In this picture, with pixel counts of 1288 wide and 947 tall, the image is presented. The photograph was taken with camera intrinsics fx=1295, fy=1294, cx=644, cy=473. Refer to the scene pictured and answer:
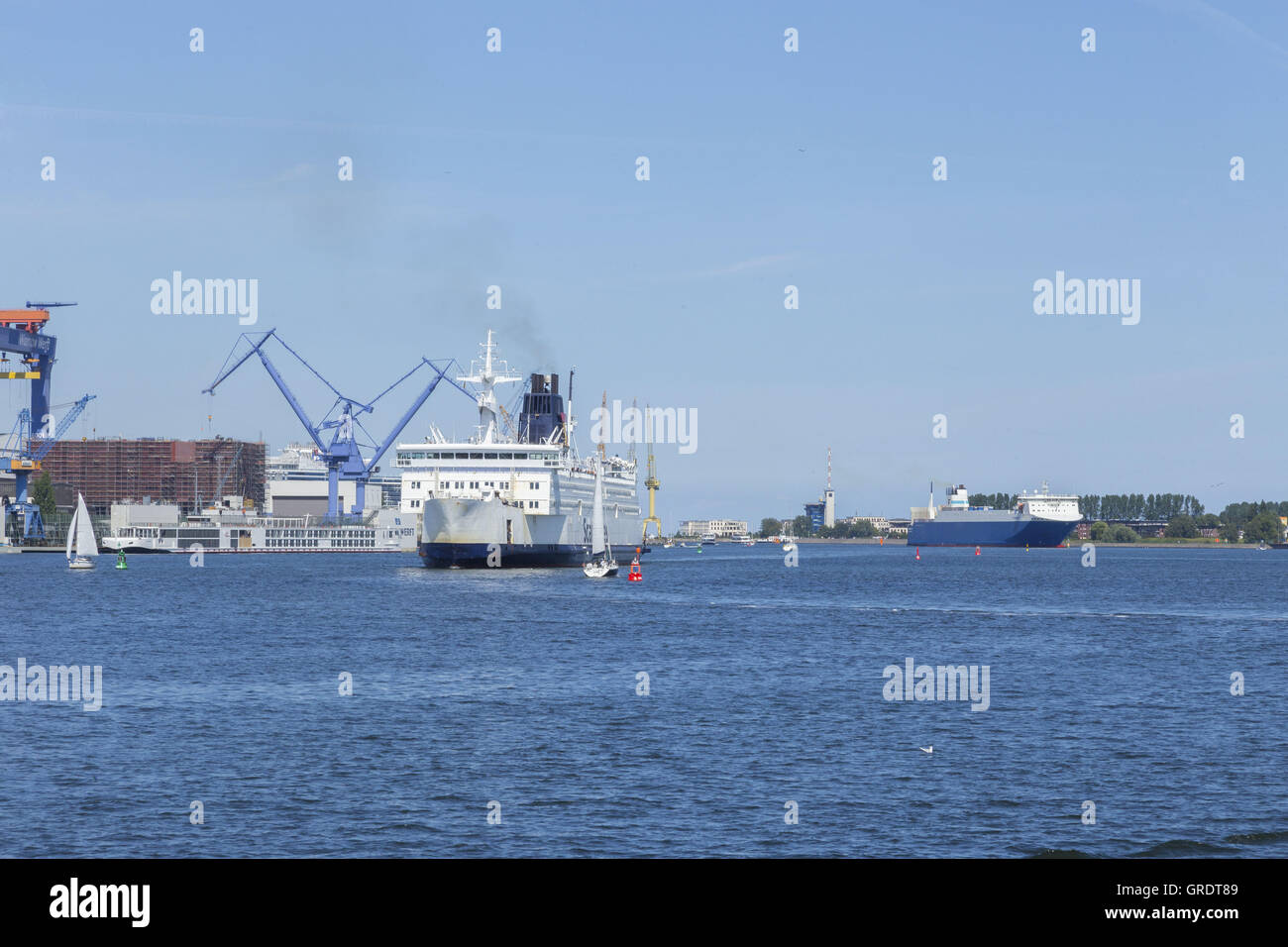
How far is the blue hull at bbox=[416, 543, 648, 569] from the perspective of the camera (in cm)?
9469

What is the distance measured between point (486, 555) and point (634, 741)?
6952 centimetres

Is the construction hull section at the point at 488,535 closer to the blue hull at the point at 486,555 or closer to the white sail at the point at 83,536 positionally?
the blue hull at the point at 486,555

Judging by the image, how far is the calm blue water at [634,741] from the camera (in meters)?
18.9

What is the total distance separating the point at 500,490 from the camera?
10012cm

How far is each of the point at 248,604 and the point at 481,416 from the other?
41081 millimetres

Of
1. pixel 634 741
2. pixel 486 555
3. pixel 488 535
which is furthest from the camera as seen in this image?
pixel 486 555

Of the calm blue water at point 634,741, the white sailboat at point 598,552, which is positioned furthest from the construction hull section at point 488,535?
the calm blue water at point 634,741

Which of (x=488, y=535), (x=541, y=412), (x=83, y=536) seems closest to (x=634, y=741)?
(x=488, y=535)

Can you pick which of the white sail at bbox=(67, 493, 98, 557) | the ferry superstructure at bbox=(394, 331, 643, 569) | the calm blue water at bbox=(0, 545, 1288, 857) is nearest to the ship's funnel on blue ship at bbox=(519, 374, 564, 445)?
the ferry superstructure at bbox=(394, 331, 643, 569)

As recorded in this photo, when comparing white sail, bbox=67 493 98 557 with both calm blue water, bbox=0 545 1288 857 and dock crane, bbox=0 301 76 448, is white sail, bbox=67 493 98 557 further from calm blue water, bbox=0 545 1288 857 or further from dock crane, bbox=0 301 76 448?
calm blue water, bbox=0 545 1288 857

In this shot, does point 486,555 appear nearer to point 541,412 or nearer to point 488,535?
point 488,535

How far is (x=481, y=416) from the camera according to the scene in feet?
356
